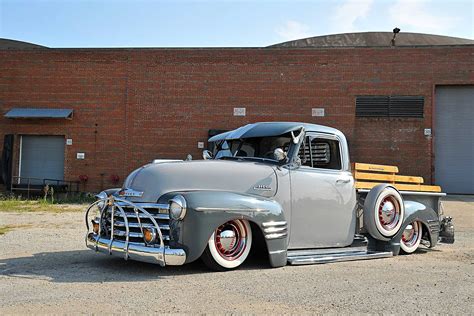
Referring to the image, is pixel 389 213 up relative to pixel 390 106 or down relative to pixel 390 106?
down

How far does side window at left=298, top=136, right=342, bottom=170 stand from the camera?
22.3 ft

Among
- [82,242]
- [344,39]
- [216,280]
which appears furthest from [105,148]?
[344,39]

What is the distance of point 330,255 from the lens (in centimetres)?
655

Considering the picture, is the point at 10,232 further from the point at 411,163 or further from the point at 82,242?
the point at 411,163

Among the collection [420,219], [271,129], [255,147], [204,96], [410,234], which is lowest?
[410,234]

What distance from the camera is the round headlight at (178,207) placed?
5234 mm

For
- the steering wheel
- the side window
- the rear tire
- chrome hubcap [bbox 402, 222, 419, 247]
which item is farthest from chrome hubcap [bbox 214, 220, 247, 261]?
chrome hubcap [bbox 402, 222, 419, 247]

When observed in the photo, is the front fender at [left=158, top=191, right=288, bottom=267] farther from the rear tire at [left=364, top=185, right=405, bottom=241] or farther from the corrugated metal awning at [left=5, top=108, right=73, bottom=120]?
the corrugated metal awning at [left=5, top=108, right=73, bottom=120]

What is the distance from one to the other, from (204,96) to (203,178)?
17171 millimetres

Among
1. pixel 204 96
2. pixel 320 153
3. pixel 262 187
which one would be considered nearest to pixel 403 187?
pixel 320 153

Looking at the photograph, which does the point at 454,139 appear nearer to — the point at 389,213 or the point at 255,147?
the point at 389,213

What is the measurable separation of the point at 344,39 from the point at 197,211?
1332 inches

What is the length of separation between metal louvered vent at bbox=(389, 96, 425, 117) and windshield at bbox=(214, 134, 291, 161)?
53.0 ft

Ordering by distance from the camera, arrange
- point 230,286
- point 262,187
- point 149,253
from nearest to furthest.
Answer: point 230,286
point 149,253
point 262,187
